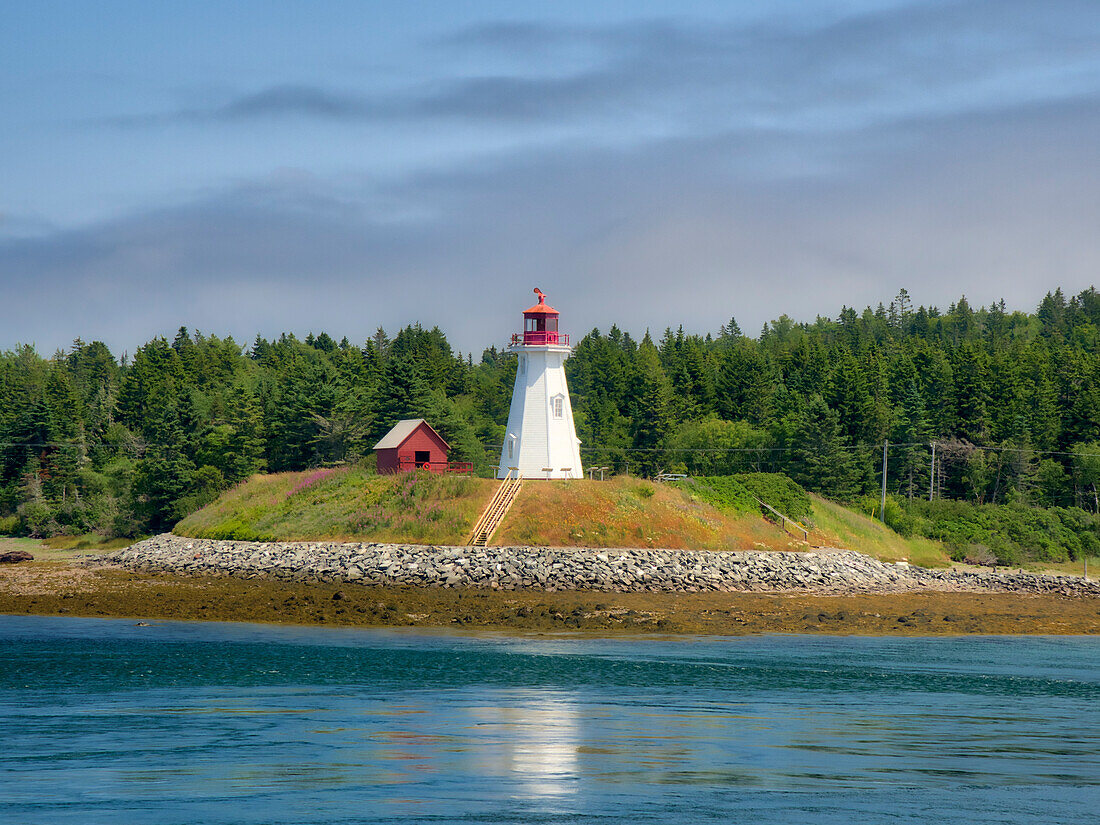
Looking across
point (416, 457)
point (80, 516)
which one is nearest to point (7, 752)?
point (416, 457)

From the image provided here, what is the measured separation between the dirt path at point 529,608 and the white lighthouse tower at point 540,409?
1308 cm

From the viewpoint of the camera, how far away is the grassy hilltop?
4606cm

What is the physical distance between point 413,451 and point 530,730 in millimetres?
36839

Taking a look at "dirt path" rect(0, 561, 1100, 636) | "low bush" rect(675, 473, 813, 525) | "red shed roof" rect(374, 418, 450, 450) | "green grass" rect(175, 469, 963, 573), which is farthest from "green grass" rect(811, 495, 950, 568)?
"red shed roof" rect(374, 418, 450, 450)

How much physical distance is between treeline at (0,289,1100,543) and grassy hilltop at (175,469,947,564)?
1317 centimetres

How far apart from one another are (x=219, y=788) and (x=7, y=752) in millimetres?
4307

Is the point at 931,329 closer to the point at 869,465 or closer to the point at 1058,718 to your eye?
the point at 869,465

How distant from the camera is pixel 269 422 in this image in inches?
2958

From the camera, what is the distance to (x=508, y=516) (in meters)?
46.8

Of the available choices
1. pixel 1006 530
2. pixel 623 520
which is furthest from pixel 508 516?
pixel 1006 530

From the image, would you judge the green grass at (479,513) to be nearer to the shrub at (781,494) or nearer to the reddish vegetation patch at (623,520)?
the reddish vegetation patch at (623,520)

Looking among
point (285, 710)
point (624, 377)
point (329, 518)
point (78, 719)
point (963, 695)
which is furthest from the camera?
point (624, 377)

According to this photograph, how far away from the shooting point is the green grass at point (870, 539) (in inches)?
2167

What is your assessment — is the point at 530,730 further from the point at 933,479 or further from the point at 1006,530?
the point at 933,479
